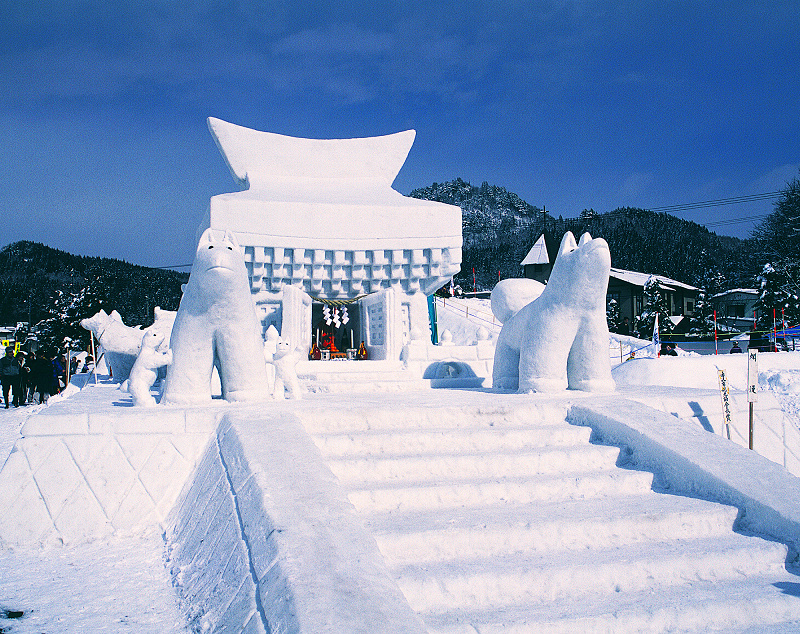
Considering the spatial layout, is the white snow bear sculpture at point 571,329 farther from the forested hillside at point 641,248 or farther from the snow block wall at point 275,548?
the forested hillside at point 641,248

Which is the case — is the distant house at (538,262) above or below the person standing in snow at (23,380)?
above

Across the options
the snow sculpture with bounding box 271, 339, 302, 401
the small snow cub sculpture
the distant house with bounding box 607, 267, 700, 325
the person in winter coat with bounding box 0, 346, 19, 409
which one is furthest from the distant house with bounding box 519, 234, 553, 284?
the small snow cub sculpture

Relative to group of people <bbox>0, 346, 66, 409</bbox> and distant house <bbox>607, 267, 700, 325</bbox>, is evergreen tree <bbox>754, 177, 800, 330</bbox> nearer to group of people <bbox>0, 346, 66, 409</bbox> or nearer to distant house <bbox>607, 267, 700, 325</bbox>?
distant house <bbox>607, 267, 700, 325</bbox>

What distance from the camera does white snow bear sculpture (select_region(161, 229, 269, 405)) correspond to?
4875 millimetres

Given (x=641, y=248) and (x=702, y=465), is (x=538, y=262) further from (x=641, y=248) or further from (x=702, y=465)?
(x=702, y=465)

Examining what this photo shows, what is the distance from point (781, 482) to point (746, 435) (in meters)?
2.25

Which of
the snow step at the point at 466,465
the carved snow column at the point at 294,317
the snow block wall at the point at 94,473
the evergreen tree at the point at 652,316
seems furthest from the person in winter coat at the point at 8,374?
the evergreen tree at the point at 652,316

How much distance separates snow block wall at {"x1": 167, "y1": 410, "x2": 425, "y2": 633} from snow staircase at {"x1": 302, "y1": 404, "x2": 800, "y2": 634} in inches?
11.2

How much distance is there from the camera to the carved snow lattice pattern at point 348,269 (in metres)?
11.7

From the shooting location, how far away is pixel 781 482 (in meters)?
3.33

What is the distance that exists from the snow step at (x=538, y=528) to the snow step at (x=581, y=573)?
67mm

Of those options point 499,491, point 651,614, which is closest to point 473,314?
point 499,491

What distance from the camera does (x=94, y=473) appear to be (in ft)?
13.4

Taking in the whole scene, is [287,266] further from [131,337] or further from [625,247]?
[625,247]
